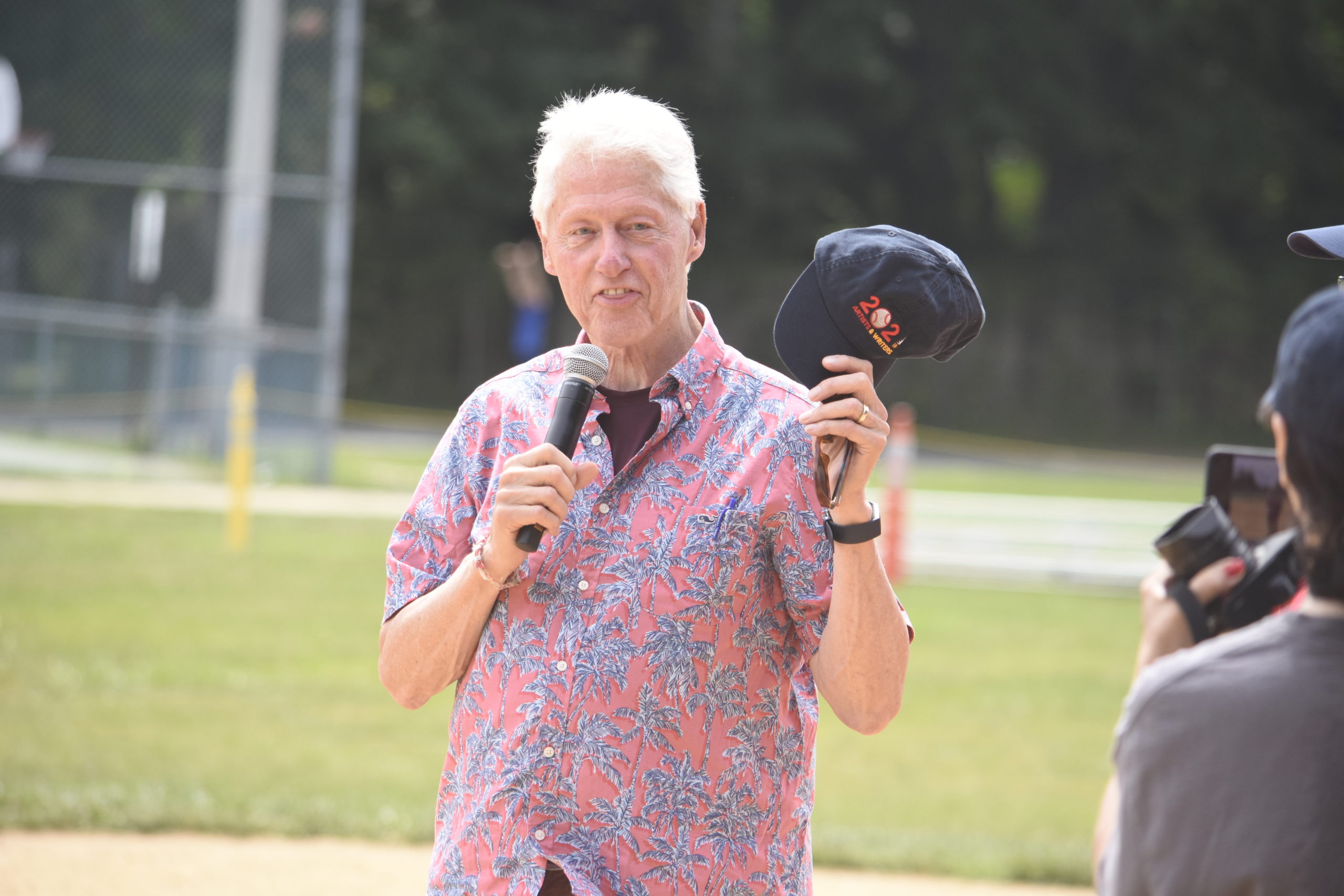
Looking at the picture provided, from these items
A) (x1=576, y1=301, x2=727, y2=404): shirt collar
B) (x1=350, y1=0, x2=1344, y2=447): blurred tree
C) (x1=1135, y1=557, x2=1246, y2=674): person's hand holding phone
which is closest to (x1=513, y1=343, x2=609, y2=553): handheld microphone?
(x1=576, y1=301, x2=727, y2=404): shirt collar

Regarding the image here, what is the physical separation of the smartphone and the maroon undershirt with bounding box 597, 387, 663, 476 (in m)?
1.02

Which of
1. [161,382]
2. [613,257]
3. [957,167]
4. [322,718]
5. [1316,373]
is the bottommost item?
[322,718]

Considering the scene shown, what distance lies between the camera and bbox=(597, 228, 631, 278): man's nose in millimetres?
2467

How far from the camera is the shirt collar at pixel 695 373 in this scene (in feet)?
8.30

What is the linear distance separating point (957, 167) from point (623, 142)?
35619 millimetres

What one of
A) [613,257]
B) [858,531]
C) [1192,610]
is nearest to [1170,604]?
[1192,610]

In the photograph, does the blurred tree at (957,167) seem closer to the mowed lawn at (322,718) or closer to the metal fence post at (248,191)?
the metal fence post at (248,191)

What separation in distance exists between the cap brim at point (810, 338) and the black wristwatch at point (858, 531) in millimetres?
221

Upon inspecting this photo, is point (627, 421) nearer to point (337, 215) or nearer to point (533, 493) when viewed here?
point (533, 493)

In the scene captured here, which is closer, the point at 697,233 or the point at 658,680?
the point at 658,680

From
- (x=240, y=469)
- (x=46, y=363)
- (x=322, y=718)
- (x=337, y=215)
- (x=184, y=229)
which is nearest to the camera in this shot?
(x=322, y=718)

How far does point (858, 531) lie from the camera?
229 centimetres

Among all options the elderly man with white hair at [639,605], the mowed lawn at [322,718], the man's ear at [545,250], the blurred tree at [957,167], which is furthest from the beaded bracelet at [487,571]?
the blurred tree at [957,167]

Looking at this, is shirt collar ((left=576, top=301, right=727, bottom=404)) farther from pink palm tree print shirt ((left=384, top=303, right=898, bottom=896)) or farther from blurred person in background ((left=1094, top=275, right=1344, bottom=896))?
blurred person in background ((left=1094, top=275, right=1344, bottom=896))
